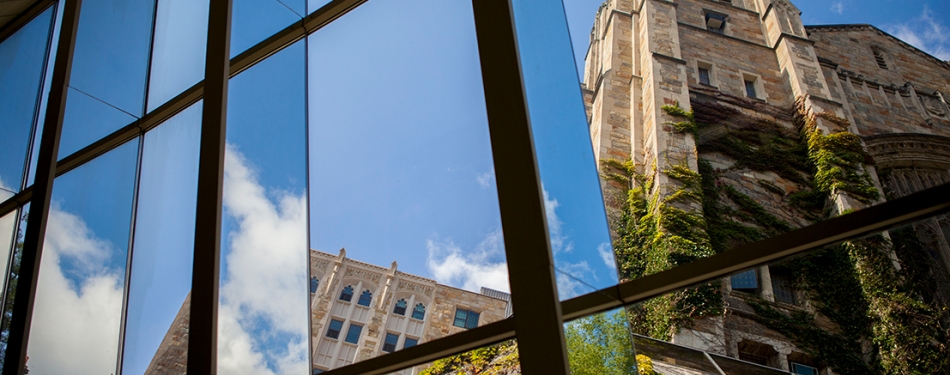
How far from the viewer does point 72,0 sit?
630 cm

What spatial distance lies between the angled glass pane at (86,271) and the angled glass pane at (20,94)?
1.70 meters

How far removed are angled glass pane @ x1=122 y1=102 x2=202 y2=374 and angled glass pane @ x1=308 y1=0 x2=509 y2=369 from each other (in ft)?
3.56

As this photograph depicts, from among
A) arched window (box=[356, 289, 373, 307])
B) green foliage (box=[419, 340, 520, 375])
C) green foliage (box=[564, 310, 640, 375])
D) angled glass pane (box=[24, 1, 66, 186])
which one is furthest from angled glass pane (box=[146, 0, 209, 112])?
green foliage (box=[419, 340, 520, 375])

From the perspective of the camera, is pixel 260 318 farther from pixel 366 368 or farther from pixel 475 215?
pixel 475 215

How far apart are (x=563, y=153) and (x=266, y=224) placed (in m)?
2.40

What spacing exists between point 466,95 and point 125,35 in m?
3.94

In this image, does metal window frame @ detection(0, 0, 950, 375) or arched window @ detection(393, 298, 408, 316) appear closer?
metal window frame @ detection(0, 0, 950, 375)

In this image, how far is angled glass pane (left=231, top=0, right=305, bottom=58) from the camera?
16.6 feet

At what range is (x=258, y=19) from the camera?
514cm

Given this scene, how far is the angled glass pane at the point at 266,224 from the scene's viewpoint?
13.8ft

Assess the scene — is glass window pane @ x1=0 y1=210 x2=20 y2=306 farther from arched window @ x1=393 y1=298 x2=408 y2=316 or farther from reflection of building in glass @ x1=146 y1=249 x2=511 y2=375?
arched window @ x1=393 y1=298 x2=408 y2=316

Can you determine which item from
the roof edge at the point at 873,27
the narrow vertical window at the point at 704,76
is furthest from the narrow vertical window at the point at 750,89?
the roof edge at the point at 873,27

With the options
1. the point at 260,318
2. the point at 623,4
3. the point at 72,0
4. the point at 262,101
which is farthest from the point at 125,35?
the point at 623,4

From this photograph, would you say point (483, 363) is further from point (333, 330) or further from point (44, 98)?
point (44, 98)
